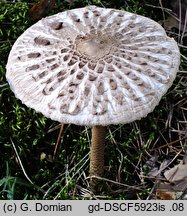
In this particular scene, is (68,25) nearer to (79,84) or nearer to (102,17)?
(102,17)

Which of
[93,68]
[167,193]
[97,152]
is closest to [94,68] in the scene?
[93,68]

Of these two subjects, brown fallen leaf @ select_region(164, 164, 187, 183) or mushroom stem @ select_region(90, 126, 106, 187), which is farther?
brown fallen leaf @ select_region(164, 164, 187, 183)

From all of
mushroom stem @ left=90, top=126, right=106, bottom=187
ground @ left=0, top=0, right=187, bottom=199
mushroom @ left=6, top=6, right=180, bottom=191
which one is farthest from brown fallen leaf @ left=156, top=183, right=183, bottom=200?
mushroom @ left=6, top=6, right=180, bottom=191

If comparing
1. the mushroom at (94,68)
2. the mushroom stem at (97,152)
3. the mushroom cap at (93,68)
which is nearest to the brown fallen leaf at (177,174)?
the mushroom stem at (97,152)

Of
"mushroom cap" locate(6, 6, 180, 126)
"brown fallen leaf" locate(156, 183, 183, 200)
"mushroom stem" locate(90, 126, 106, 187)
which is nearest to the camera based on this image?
"mushroom cap" locate(6, 6, 180, 126)

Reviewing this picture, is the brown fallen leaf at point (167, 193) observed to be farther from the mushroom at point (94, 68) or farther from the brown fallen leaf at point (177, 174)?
the mushroom at point (94, 68)

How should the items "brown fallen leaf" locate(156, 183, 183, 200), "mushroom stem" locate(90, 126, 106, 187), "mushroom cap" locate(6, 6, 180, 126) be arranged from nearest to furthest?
"mushroom cap" locate(6, 6, 180, 126) < "mushroom stem" locate(90, 126, 106, 187) < "brown fallen leaf" locate(156, 183, 183, 200)

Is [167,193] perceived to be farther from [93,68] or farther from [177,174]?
[93,68]

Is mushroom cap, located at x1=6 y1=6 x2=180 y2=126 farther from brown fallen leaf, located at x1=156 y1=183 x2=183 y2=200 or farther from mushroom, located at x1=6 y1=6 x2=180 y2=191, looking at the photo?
brown fallen leaf, located at x1=156 y1=183 x2=183 y2=200
